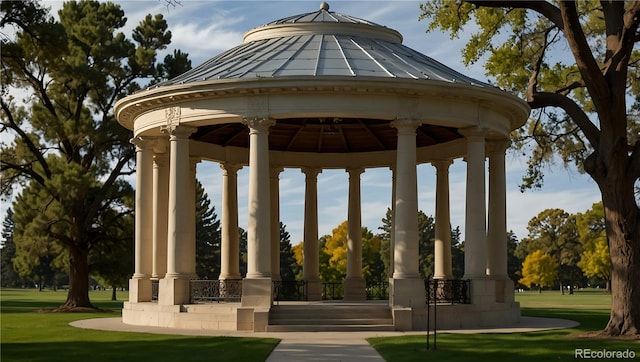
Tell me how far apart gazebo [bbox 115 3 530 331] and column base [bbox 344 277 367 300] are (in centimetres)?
1007

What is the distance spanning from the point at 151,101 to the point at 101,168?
2787 cm

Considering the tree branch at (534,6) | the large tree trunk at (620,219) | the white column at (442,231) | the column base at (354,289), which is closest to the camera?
the large tree trunk at (620,219)

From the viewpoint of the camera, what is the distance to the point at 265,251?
43.0 m

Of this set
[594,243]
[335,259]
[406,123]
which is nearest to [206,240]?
[335,259]

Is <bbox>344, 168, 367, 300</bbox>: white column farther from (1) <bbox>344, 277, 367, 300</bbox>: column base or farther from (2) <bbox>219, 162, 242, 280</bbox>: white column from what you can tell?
(2) <bbox>219, 162, 242, 280</bbox>: white column

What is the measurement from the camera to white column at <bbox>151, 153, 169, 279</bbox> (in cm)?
5095

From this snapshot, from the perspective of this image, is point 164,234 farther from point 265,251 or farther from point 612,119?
point 612,119

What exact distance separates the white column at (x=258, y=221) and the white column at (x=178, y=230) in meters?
4.17

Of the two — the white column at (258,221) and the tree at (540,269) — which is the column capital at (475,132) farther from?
the tree at (540,269)

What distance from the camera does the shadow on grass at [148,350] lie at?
1128 inches

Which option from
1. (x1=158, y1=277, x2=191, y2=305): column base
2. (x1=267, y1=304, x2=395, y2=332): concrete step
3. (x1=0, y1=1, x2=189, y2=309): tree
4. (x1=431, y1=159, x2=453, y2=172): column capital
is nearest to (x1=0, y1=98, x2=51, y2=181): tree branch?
(x1=0, y1=1, x2=189, y2=309): tree

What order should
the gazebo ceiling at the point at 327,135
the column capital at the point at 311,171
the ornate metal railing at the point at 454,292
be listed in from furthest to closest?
the column capital at the point at 311,171 < the gazebo ceiling at the point at 327,135 < the ornate metal railing at the point at 454,292

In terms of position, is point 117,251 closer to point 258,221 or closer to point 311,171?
point 311,171

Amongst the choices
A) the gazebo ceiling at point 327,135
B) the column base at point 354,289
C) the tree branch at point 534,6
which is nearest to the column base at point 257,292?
the gazebo ceiling at point 327,135
